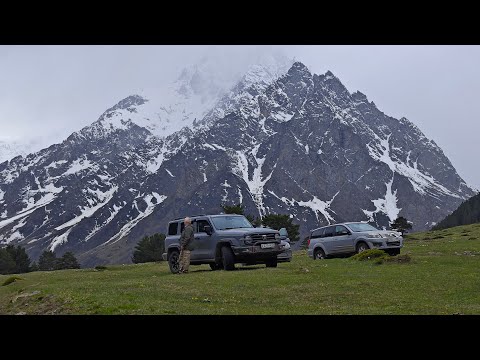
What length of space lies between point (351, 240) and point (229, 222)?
8.36 metres

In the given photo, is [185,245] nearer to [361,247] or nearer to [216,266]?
[216,266]

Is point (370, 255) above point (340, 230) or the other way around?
the other way around

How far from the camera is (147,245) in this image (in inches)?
5128

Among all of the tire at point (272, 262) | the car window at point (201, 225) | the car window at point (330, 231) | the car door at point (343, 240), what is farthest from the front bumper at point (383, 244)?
the car window at point (201, 225)

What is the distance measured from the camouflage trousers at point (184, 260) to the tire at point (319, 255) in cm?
1074

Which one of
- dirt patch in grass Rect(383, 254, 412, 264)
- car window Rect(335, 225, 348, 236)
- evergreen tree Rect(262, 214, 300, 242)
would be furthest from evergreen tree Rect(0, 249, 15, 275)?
dirt patch in grass Rect(383, 254, 412, 264)

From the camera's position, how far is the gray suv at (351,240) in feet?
97.5

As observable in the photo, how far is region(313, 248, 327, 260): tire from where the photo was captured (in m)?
32.6

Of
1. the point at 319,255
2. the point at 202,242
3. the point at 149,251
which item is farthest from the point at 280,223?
the point at 202,242

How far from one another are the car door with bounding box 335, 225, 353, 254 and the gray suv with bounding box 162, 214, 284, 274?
6561 mm

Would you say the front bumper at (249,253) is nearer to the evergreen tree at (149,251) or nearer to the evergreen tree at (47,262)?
the evergreen tree at (149,251)

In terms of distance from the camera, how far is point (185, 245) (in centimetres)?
2367
